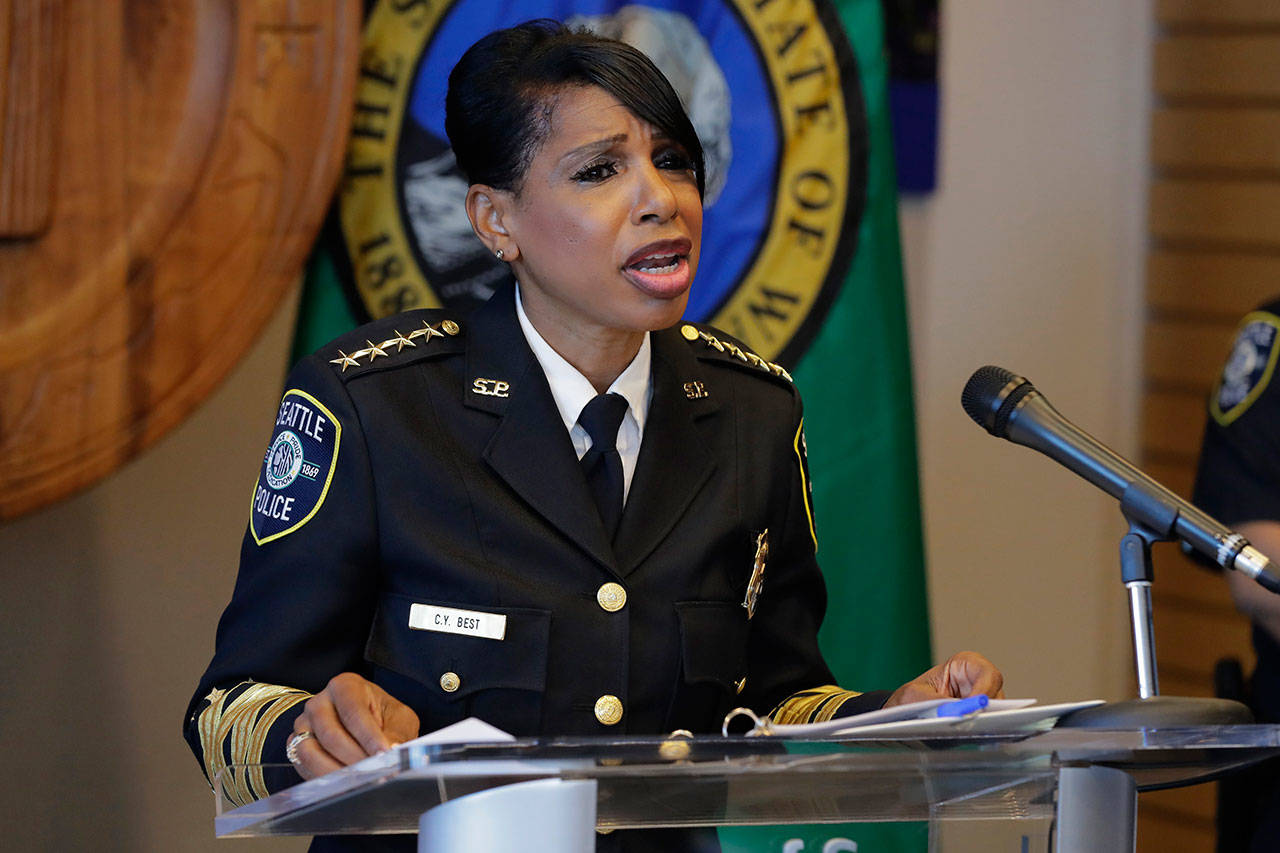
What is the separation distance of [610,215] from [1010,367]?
1.74 metres

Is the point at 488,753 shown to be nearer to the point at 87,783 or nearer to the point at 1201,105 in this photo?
the point at 87,783

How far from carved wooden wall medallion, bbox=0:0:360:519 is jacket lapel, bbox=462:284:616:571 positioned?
0.42m

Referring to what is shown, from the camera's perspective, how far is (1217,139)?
3023 mm

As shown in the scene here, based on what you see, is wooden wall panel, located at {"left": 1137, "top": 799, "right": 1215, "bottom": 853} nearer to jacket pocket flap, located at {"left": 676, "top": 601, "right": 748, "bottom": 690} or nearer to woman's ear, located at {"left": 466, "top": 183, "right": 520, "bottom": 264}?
jacket pocket flap, located at {"left": 676, "top": 601, "right": 748, "bottom": 690}

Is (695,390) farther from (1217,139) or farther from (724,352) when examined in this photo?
(1217,139)

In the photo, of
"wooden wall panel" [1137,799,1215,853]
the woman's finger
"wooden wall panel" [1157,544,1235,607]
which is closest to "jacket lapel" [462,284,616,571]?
the woman's finger

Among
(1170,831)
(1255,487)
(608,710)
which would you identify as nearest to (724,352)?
(608,710)

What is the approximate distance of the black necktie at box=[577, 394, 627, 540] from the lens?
147 cm

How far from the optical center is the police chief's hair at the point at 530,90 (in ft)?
4.65

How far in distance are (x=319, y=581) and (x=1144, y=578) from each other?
698mm

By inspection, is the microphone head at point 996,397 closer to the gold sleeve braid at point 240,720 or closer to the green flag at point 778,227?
the gold sleeve braid at point 240,720

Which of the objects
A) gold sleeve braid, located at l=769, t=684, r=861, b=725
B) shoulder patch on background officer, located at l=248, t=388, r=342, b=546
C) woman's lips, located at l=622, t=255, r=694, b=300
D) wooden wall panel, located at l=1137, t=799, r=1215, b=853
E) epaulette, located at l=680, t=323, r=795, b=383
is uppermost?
woman's lips, located at l=622, t=255, r=694, b=300

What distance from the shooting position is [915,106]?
273 cm

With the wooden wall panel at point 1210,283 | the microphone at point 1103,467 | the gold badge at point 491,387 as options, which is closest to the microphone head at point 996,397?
the microphone at point 1103,467
